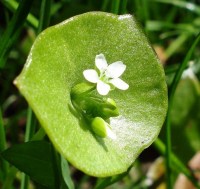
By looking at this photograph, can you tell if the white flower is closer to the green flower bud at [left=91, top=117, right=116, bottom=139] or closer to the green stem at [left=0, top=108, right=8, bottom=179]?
the green flower bud at [left=91, top=117, right=116, bottom=139]

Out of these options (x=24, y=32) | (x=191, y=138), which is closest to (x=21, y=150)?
(x=191, y=138)

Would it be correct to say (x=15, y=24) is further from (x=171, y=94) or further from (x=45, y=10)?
(x=171, y=94)

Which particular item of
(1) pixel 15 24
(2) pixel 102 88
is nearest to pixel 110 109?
(2) pixel 102 88

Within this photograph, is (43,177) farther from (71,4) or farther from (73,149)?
(71,4)

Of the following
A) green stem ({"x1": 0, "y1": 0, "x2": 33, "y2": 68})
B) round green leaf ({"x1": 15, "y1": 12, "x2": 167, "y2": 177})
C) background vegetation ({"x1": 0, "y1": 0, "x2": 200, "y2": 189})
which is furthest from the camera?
background vegetation ({"x1": 0, "y1": 0, "x2": 200, "y2": 189})

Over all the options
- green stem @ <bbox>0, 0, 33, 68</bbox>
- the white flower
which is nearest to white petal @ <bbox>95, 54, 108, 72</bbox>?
the white flower

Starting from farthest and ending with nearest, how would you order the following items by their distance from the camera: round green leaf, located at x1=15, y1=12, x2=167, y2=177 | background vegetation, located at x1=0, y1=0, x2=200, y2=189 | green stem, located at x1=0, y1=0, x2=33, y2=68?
background vegetation, located at x1=0, y1=0, x2=200, y2=189, green stem, located at x1=0, y1=0, x2=33, y2=68, round green leaf, located at x1=15, y1=12, x2=167, y2=177
